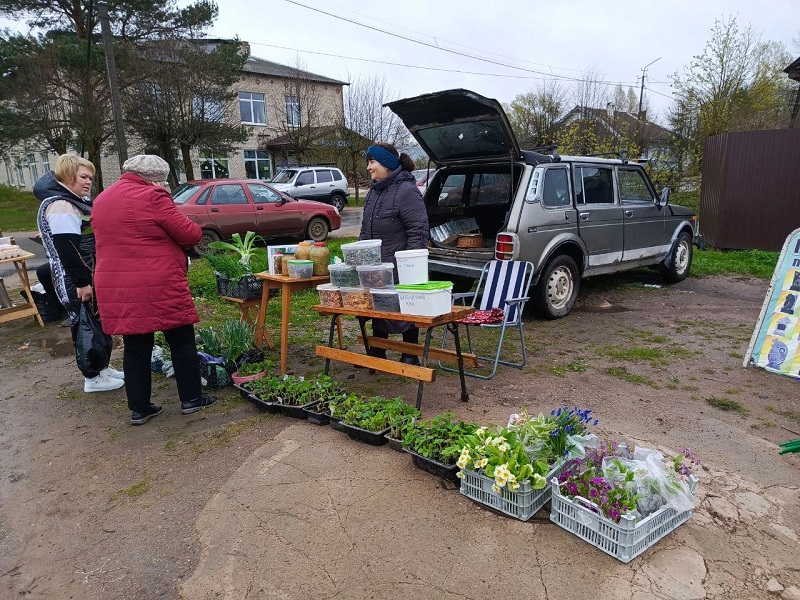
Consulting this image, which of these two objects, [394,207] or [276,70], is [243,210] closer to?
[394,207]

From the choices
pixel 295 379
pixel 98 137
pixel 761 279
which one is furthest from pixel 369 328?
pixel 98 137

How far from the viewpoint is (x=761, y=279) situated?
8.55 m

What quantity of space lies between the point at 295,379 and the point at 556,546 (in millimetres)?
2315

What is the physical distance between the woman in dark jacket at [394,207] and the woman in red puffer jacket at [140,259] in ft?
4.52

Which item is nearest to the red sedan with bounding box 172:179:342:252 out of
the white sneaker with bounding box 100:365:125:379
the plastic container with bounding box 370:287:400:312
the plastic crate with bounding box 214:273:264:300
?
the plastic crate with bounding box 214:273:264:300

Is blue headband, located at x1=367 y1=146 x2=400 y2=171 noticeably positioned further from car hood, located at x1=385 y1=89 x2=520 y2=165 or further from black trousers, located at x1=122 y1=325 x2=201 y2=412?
black trousers, located at x1=122 y1=325 x2=201 y2=412

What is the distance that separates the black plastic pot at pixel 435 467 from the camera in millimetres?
2986

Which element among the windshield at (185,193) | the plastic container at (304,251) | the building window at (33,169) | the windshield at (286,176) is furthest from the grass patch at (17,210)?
the plastic container at (304,251)

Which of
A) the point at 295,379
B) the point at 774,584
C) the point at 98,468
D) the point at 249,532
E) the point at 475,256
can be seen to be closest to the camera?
the point at 774,584

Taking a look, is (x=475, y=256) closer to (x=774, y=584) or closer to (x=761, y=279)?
(x=774, y=584)

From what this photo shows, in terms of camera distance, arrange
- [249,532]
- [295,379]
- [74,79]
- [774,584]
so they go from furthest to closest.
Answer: [74,79], [295,379], [249,532], [774,584]

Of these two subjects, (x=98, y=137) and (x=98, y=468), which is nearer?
(x=98, y=468)

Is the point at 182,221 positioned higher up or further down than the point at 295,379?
higher up

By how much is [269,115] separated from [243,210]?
24743 mm
